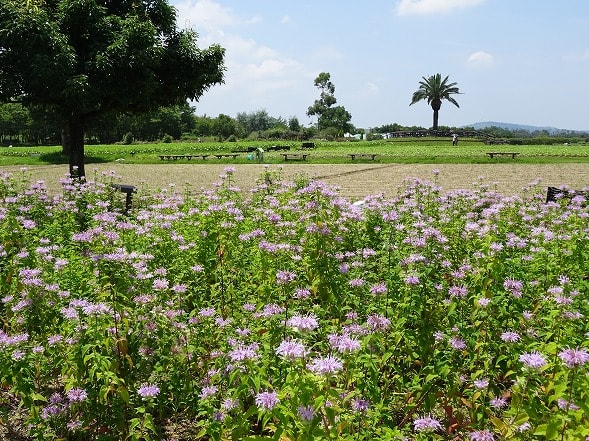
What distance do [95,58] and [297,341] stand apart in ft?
46.4

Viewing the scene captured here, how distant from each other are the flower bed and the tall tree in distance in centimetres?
10869

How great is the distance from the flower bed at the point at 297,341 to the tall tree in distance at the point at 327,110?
10869cm

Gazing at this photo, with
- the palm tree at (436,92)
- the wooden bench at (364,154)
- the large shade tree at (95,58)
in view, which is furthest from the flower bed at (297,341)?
the palm tree at (436,92)

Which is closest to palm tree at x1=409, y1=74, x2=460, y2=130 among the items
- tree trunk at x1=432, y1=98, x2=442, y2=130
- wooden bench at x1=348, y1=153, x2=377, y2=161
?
tree trunk at x1=432, y1=98, x2=442, y2=130

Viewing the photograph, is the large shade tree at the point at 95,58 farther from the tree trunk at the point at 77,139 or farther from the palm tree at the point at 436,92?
the palm tree at the point at 436,92

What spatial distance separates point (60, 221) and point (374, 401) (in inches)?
243

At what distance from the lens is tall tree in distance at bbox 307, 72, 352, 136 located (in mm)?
111938

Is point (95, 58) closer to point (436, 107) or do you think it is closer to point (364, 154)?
point (364, 154)

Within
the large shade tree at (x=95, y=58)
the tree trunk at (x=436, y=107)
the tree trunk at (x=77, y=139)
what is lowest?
the tree trunk at (x=77, y=139)

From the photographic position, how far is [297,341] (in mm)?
2816

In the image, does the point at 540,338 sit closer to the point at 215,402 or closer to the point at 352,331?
the point at 352,331

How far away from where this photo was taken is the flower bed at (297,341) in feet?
8.79

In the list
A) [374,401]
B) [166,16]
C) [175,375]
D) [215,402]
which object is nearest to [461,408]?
[374,401]

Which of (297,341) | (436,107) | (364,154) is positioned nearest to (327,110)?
(436,107)
